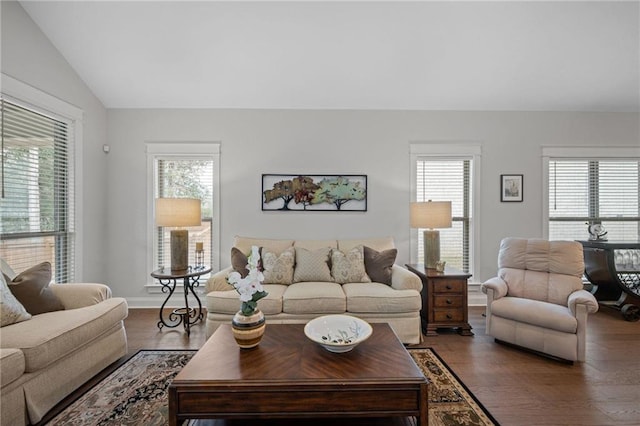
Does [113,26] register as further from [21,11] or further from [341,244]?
[341,244]

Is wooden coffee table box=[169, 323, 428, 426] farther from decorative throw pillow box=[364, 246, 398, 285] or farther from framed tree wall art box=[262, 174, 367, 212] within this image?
framed tree wall art box=[262, 174, 367, 212]

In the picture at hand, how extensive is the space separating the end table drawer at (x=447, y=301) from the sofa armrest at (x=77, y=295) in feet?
10.2

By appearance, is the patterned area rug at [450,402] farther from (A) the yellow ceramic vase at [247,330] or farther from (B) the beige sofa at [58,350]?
(B) the beige sofa at [58,350]

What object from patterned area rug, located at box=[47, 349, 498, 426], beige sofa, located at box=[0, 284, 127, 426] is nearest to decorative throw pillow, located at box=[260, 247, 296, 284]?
patterned area rug, located at box=[47, 349, 498, 426]

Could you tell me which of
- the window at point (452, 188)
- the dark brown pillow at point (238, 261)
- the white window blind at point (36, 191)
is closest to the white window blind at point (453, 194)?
the window at point (452, 188)

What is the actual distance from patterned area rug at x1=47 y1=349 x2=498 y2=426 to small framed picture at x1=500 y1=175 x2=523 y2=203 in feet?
8.19

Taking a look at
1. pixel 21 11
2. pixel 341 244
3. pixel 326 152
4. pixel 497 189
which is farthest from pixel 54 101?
pixel 497 189

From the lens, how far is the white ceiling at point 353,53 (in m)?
2.76

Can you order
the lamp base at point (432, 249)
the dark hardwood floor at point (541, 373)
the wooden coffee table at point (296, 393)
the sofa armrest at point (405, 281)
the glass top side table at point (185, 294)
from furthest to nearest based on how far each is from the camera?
1. the lamp base at point (432, 249)
2. the glass top side table at point (185, 294)
3. the sofa armrest at point (405, 281)
4. the dark hardwood floor at point (541, 373)
5. the wooden coffee table at point (296, 393)

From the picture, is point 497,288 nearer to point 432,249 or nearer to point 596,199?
point 432,249

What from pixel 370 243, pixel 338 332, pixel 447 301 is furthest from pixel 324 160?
pixel 338 332

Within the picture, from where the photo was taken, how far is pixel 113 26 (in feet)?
9.41

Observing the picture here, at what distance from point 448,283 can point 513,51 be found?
257 cm

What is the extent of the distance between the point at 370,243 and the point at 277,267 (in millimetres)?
1135
